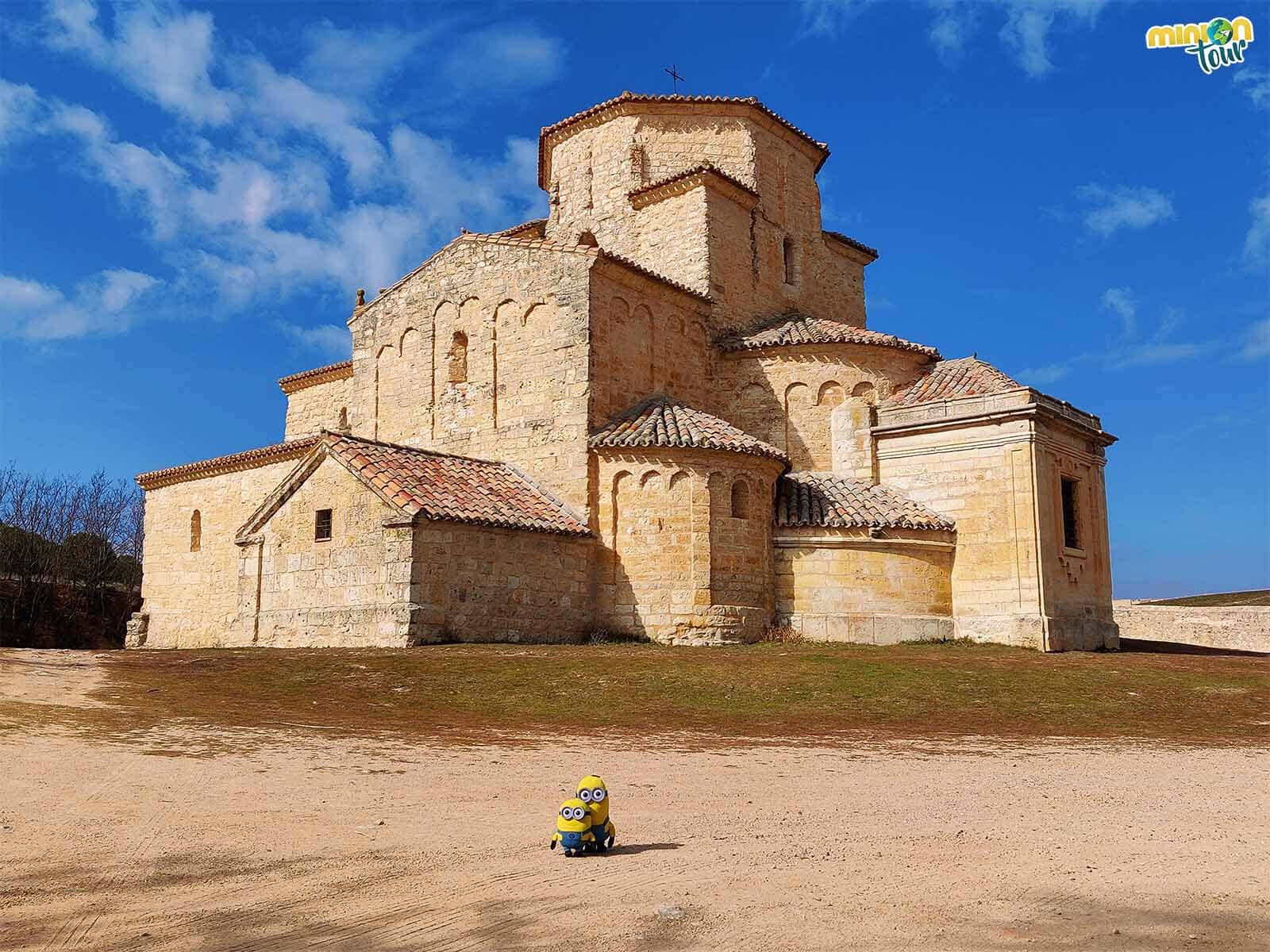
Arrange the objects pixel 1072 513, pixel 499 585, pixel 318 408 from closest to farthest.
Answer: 1. pixel 499 585
2. pixel 1072 513
3. pixel 318 408

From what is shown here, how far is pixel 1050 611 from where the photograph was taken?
778 inches

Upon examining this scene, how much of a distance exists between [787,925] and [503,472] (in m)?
17.0

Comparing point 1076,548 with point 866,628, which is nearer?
point 866,628

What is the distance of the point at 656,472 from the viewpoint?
19812 mm

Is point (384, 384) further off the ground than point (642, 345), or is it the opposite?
point (642, 345)

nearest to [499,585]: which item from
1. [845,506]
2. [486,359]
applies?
[486,359]

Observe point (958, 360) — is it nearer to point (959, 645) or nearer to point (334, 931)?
point (959, 645)

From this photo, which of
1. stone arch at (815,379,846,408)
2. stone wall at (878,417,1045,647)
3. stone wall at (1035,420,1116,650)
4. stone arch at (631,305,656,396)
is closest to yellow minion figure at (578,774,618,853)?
stone wall at (878,417,1045,647)

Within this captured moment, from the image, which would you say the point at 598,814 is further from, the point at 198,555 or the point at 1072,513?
the point at 198,555

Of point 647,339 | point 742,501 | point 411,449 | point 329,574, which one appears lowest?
point 329,574

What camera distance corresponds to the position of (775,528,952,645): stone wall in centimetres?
2006

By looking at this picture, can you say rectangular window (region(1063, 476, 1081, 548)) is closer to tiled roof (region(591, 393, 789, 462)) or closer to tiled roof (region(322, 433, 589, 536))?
tiled roof (region(591, 393, 789, 462))

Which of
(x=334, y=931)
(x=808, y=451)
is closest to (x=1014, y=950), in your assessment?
(x=334, y=931)

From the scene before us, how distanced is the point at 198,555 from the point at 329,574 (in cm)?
967
